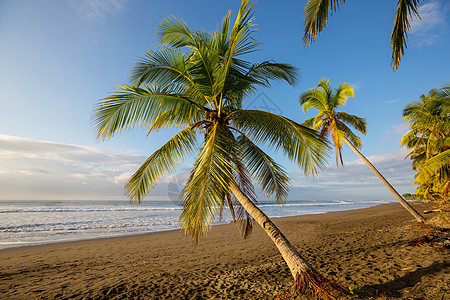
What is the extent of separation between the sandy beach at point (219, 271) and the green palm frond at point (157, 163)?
6.87 feet

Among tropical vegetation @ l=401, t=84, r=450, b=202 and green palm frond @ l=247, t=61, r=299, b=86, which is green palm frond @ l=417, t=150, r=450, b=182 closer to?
tropical vegetation @ l=401, t=84, r=450, b=202

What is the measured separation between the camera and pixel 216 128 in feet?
13.2

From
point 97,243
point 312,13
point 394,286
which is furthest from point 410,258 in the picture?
point 97,243

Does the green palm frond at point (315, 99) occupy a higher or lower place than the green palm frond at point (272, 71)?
higher

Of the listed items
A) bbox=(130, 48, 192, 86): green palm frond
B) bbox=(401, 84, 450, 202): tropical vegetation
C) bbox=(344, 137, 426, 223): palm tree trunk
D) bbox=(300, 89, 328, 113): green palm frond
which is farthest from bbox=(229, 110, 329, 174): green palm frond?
bbox=(300, 89, 328, 113): green palm frond

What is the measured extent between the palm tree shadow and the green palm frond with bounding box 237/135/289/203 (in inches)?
92.7

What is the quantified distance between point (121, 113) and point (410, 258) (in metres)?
7.43

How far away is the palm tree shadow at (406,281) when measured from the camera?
13.0ft

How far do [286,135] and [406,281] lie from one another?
3.58 metres

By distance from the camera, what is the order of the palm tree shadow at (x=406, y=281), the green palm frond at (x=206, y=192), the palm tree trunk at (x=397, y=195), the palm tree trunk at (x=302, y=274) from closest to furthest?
the green palm frond at (x=206, y=192) < the palm tree trunk at (x=302, y=274) < the palm tree shadow at (x=406, y=281) < the palm tree trunk at (x=397, y=195)

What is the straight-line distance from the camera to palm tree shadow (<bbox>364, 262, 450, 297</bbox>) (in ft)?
13.0

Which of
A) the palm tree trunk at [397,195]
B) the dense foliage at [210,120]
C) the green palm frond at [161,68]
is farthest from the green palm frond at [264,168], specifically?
the palm tree trunk at [397,195]

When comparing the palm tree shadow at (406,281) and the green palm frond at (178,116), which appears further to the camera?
the green palm frond at (178,116)

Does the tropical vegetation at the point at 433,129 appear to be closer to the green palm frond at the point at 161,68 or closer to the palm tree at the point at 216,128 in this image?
the palm tree at the point at 216,128
